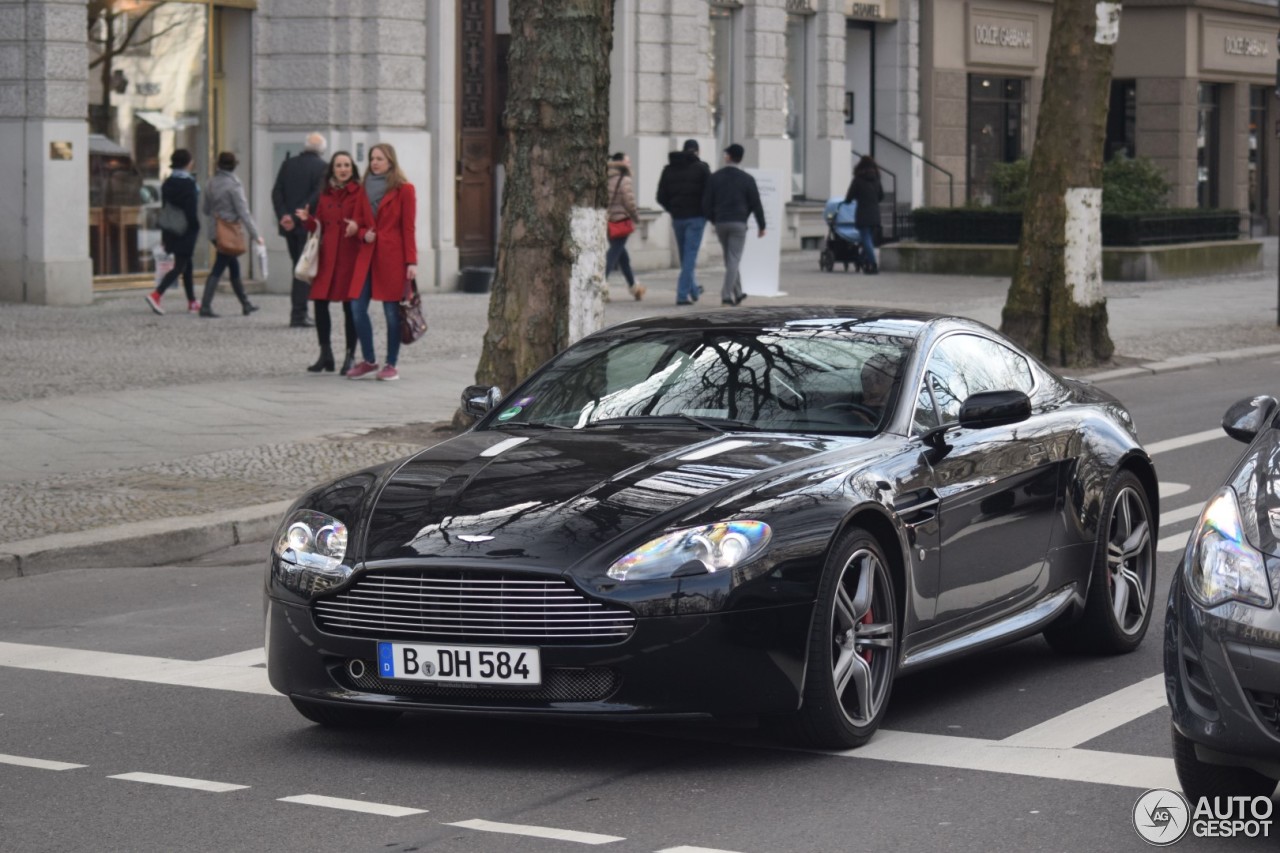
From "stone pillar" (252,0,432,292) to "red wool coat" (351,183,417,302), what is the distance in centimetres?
1013

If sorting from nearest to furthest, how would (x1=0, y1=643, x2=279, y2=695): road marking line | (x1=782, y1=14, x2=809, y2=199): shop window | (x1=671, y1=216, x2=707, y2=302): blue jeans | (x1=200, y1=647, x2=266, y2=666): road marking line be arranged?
(x1=0, y1=643, x2=279, y2=695): road marking line, (x1=200, y1=647, x2=266, y2=666): road marking line, (x1=671, y1=216, x2=707, y2=302): blue jeans, (x1=782, y1=14, x2=809, y2=199): shop window

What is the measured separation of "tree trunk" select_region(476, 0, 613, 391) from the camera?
551 inches

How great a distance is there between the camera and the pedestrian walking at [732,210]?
1000 inches

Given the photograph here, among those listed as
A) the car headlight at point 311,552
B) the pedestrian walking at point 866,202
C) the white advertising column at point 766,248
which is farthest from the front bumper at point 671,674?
the pedestrian walking at point 866,202

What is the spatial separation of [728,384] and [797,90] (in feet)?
103

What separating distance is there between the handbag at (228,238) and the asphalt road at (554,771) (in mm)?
14903

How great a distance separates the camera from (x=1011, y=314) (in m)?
20.1

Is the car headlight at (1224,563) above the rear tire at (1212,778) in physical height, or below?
above

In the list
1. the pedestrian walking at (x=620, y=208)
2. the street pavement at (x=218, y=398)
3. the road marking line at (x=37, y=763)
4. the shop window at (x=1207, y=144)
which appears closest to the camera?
the road marking line at (x=37, y=763)

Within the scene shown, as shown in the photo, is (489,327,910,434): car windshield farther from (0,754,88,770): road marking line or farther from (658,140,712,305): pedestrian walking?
(658,140,712,305): pedestrian walking

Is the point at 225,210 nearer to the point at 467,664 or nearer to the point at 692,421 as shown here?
the point at 692,421

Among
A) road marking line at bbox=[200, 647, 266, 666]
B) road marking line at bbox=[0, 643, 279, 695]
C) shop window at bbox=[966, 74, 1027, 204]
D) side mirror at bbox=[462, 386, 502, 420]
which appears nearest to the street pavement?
road marking line at bbox=[0, 643, 279, 695]

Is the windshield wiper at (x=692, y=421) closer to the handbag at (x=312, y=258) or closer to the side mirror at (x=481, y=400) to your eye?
the side mirror at (x=481, y=400)

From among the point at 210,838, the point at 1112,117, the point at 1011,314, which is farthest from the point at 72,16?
the point at 1112,117
